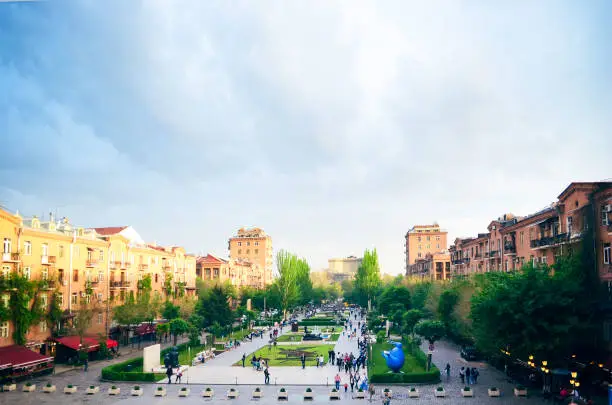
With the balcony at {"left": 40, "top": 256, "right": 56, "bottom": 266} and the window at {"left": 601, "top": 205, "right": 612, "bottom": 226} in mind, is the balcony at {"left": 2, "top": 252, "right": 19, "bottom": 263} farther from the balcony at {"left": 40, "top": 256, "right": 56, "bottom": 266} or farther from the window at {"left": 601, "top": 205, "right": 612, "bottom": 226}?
the window at {"left": 601, "top": 205, "right": 612, "bottom": 226}

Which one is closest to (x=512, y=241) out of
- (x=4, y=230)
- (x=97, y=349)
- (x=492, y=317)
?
(x=492, y=317)

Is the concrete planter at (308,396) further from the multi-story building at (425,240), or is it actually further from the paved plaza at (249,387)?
the multi-story building at (425,240)

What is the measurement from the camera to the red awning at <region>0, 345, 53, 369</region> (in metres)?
33.6

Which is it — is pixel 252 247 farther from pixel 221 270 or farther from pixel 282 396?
pixel 282 396

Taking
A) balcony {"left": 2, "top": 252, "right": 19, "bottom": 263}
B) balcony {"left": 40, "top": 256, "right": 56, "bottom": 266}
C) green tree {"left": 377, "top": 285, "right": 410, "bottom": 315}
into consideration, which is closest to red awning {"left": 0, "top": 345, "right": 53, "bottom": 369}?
balcony {"left": 2, "top": 252, "right": 19, "bottom": 263}

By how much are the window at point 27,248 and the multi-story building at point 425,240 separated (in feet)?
348

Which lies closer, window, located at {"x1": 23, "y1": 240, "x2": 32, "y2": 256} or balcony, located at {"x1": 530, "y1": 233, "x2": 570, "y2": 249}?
balcony, located at {"x1": 530, "y1": 233, "x2": 570, "y2": 249}

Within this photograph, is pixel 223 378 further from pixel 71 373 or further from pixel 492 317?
pixel 492 317

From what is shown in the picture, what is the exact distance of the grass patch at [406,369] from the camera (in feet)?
109

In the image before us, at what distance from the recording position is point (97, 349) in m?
43.6

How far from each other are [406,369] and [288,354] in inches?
507

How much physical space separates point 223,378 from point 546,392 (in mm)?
20449

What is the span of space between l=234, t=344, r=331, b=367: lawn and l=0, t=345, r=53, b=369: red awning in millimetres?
14554

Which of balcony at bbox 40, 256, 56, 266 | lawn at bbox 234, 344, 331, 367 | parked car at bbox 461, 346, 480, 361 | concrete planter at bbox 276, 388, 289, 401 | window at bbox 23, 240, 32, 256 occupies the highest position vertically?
window at bbox 23, 240, 32, 256
